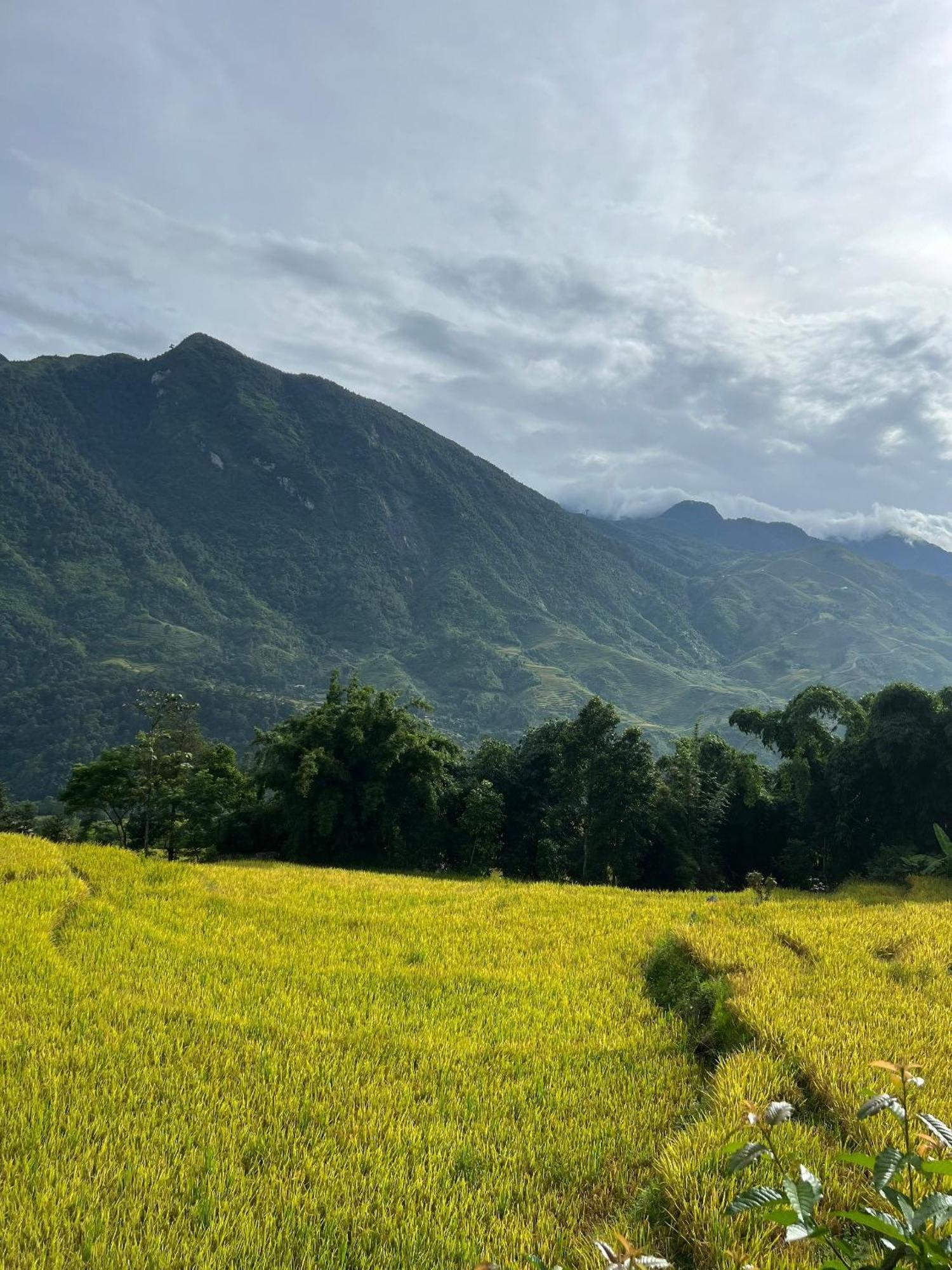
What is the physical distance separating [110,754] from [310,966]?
27705 millimetres

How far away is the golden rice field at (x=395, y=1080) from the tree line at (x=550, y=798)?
1646cm

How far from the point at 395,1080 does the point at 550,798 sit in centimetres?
2709

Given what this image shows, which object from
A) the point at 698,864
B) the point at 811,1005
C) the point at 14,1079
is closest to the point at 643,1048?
the point at 811,1005

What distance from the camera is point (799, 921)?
11516mm

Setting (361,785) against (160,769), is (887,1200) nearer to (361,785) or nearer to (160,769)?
(361,785)

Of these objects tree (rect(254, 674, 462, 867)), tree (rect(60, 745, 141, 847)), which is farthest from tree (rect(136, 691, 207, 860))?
tree (rect(254, 674, 462, 867))

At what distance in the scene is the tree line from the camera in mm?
26891

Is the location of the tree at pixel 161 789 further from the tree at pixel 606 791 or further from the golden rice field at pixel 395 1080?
the golden rice field at pixel 395 1080

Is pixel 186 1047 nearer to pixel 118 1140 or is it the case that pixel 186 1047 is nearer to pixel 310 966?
pixel 118 1140

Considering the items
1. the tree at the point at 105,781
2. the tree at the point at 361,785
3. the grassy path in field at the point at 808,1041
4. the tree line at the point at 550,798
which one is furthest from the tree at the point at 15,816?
the grassy path in field at the point at 808,1041

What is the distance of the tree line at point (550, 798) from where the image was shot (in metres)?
26.9

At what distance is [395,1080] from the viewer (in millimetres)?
5855

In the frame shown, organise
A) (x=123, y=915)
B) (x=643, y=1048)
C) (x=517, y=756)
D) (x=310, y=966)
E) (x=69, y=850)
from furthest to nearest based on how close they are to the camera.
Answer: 1. (x=517, y=756)
2. (x=69, y=850)
3. (x=123, y=915)
4. (x=310, y=966)
5. (x=643, y=1048)

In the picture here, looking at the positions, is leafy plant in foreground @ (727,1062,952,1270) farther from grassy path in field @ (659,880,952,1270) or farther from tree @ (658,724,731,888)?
tree @ (658,724,731,888)
